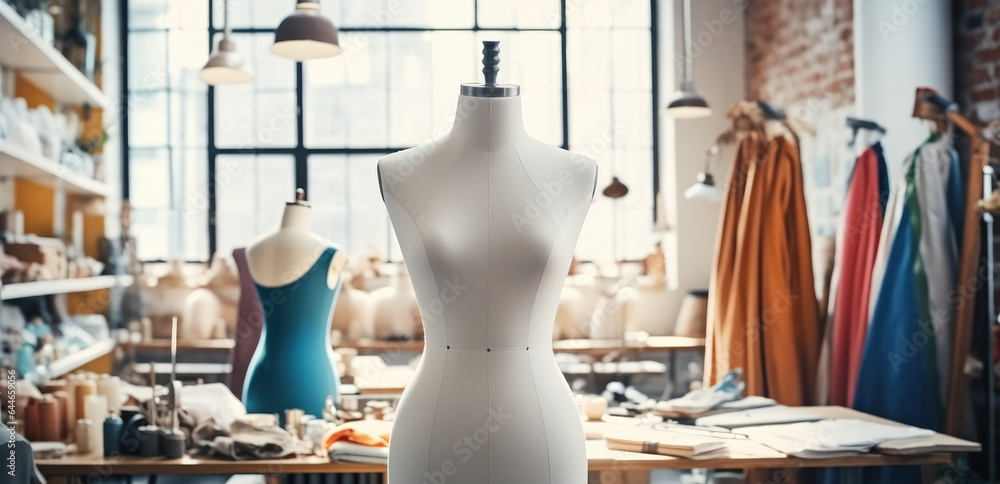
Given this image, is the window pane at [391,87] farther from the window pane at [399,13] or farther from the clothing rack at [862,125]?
the clothing rack at [862,125]

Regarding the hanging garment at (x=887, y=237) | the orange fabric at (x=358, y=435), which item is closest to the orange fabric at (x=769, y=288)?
the hanging garment at (x=887, y=237)

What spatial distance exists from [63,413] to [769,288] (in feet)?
8.72

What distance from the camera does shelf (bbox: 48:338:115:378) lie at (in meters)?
3.61

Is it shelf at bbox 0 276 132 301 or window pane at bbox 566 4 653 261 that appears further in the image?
window pane at bbox 566 4 653 261

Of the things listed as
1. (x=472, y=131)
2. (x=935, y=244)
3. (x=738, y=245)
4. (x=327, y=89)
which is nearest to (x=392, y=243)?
(x=327, y=89)

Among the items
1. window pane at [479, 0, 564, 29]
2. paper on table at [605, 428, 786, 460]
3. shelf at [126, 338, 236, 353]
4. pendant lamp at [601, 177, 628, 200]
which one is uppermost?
window pane at [479, 0, 564, 29]

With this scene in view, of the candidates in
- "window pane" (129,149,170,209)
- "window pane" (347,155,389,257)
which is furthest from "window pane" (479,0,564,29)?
"window pane" (129,149,170,209)

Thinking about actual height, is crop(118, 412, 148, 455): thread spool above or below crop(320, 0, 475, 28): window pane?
below

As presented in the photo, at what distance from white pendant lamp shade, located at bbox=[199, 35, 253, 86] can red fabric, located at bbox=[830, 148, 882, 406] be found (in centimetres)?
262

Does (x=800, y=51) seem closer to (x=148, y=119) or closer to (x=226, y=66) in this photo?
(x=226, y=66)

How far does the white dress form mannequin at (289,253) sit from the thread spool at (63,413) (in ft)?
2.15

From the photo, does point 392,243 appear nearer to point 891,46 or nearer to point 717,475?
point 717,475

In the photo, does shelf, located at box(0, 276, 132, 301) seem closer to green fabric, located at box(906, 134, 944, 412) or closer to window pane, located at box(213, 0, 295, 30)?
window pane, located at box(213, 0, 295, 30)

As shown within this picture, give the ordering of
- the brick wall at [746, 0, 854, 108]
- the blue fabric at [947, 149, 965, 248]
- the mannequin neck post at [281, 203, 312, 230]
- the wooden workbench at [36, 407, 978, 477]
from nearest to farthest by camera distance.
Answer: the wooden workbench at [36, 407, 978, 477] → the mannequin neck post at [281, 203, 312, 230] → the blue fabric at [947, 149, 965, 248] → the brick wall at [746, 0, 854, 108]
